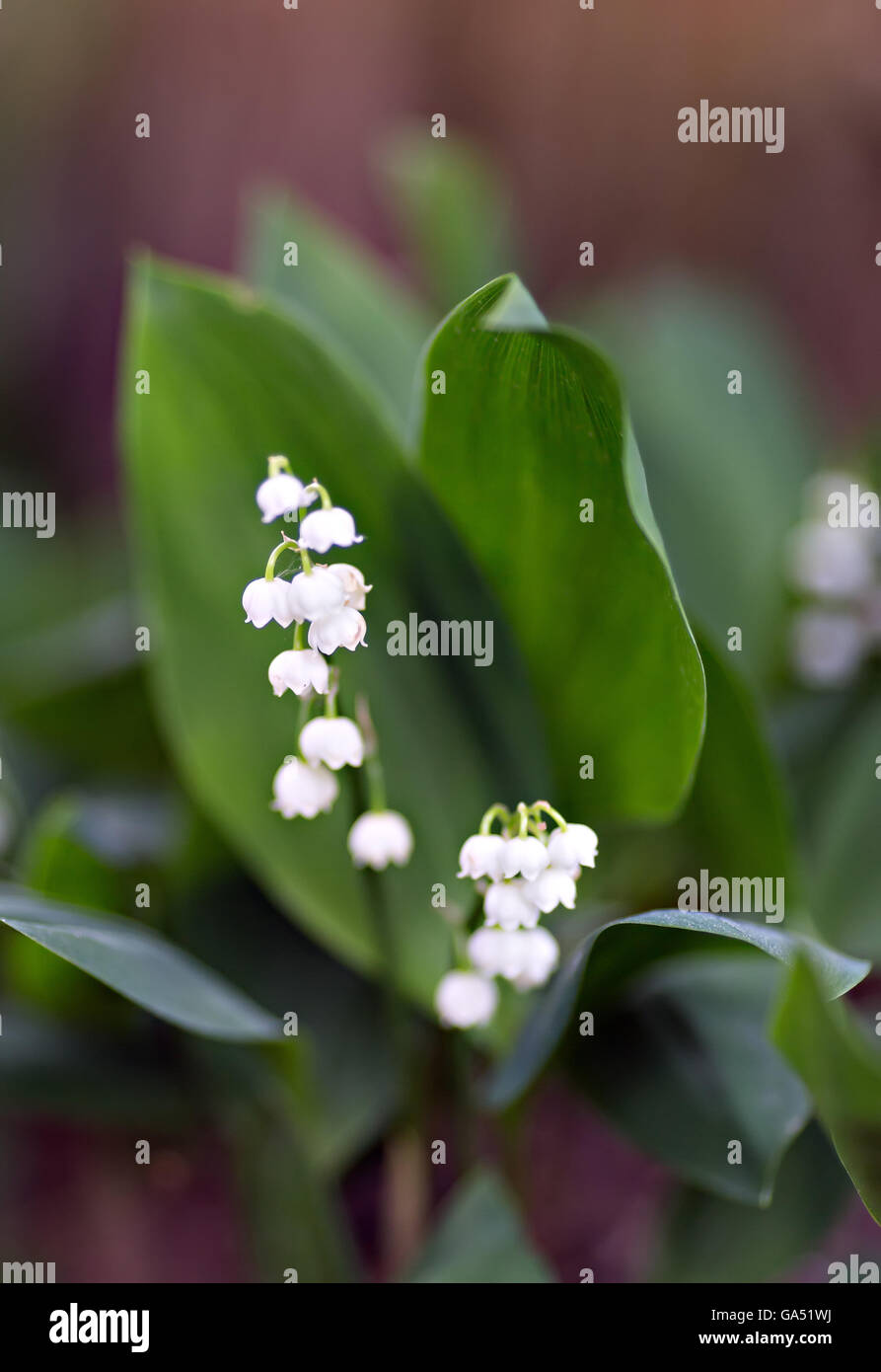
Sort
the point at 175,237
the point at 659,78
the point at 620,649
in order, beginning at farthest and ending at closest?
the point at 175,237
the point at 659,78
the point at 620,649

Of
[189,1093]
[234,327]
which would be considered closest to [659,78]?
[234,327]

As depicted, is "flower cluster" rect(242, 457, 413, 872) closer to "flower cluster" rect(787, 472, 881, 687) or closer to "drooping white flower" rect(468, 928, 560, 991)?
"drooping white flower" rect(468, 928, 560, 991)

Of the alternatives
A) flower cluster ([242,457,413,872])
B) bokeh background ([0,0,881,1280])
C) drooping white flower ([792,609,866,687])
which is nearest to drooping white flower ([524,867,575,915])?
flower cluster ([242,457,413,872])

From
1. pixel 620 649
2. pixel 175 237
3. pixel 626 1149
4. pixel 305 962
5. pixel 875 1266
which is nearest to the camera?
pixel 620 649

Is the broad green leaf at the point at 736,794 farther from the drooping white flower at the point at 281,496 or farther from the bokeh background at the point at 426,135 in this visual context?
the bokeh background at the point at 426,135

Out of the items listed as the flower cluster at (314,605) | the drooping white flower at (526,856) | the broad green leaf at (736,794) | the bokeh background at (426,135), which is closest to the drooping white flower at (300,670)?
the flower cluster at (314,605)

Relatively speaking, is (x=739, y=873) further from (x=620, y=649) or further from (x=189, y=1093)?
(x=189, y=1093)

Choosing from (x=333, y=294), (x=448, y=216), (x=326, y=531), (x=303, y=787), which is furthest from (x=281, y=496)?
(x=448, y=216)
